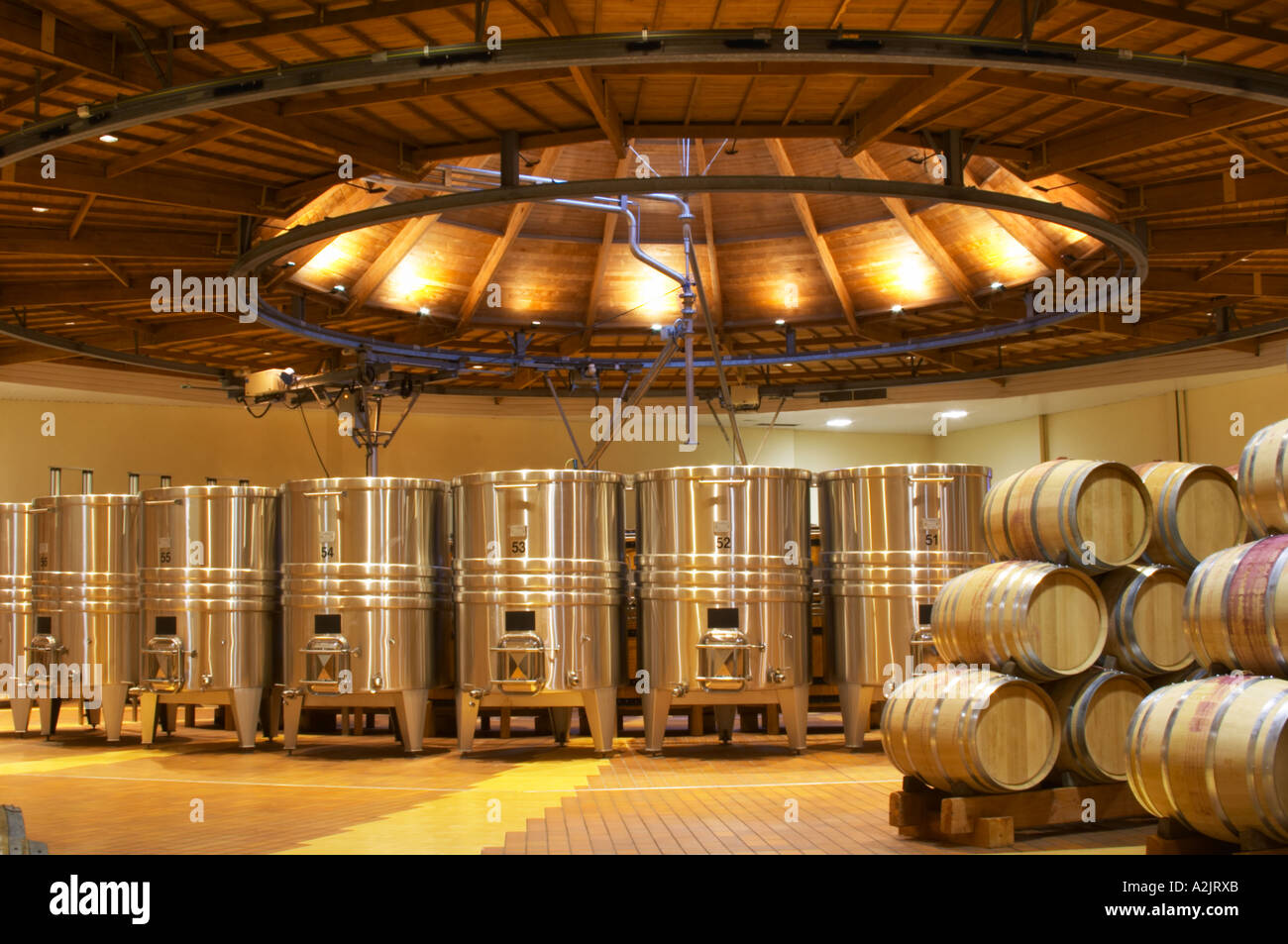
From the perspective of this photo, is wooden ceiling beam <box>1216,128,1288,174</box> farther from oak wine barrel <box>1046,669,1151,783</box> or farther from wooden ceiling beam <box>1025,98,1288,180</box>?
oak wine barrel <box>1046,669,1151,783</box>

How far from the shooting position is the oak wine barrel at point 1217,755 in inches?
196

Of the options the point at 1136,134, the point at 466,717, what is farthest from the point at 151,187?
the point at 1136,134

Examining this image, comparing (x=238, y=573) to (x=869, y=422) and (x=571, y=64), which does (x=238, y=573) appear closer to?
(x=571, y=64)

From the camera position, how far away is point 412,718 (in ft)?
34.6

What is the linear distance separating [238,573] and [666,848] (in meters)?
6.28

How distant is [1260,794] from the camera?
16.4 feet

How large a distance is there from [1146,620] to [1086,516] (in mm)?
746

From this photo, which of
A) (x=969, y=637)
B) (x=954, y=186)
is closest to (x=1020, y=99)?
(x=954, y=186)

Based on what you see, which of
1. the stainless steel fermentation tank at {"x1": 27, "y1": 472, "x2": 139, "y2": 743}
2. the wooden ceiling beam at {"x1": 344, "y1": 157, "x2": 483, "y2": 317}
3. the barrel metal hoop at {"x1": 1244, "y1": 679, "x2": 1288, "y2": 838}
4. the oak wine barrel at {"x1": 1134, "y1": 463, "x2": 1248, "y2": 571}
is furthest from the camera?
the wooden ceiling beam at {"x1": 344, "y1": 157, "x2": 483, "y2": 317}

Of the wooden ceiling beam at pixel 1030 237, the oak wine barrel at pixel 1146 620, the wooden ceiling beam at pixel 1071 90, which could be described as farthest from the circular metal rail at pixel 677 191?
the oak wine barrel at pixel 1146 620

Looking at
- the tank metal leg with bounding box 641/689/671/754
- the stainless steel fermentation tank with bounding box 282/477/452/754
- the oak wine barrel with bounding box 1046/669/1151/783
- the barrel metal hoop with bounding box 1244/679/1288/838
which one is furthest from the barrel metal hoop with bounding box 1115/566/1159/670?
the stainless steel fermentation tank with bounding box 282/477/452/754

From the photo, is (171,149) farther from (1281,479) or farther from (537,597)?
(1281,479)

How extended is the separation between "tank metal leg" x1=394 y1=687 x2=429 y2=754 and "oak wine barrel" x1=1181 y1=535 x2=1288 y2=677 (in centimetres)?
669

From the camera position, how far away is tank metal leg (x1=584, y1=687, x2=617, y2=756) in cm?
1028
